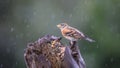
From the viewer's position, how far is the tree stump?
122 inches

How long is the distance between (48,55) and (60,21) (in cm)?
465

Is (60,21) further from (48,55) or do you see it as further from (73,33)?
(48,55)

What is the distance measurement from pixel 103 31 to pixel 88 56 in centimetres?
53

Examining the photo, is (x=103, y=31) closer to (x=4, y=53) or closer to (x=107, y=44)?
(x=107, y=44)

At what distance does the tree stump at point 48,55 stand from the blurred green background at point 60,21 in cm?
386

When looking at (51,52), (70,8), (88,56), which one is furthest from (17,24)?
(51,52)

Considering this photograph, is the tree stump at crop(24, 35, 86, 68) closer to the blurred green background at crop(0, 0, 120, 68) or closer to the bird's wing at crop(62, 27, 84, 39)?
the bird's wing at crop(62, 27, 84, 39)

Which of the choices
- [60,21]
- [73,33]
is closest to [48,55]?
[73,33]

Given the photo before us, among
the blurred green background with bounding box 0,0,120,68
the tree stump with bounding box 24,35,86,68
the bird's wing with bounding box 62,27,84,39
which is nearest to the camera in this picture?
the tree stump with bounding box 24,35,86,68

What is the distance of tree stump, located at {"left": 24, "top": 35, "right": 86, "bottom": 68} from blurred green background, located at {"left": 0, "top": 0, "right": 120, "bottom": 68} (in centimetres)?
386

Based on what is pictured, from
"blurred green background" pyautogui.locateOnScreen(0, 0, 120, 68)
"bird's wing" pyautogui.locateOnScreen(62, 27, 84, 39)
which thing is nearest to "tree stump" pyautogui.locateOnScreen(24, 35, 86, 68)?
"bird's wing" pyautogui.locateOnScreen(62, 27, 84, 39)

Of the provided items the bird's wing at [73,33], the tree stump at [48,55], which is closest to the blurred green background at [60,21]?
the bird's wing at [73,33]

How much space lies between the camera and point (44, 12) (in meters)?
7.93

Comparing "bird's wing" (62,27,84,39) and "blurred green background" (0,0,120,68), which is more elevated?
"blurred green background" (0,0,120,68)
